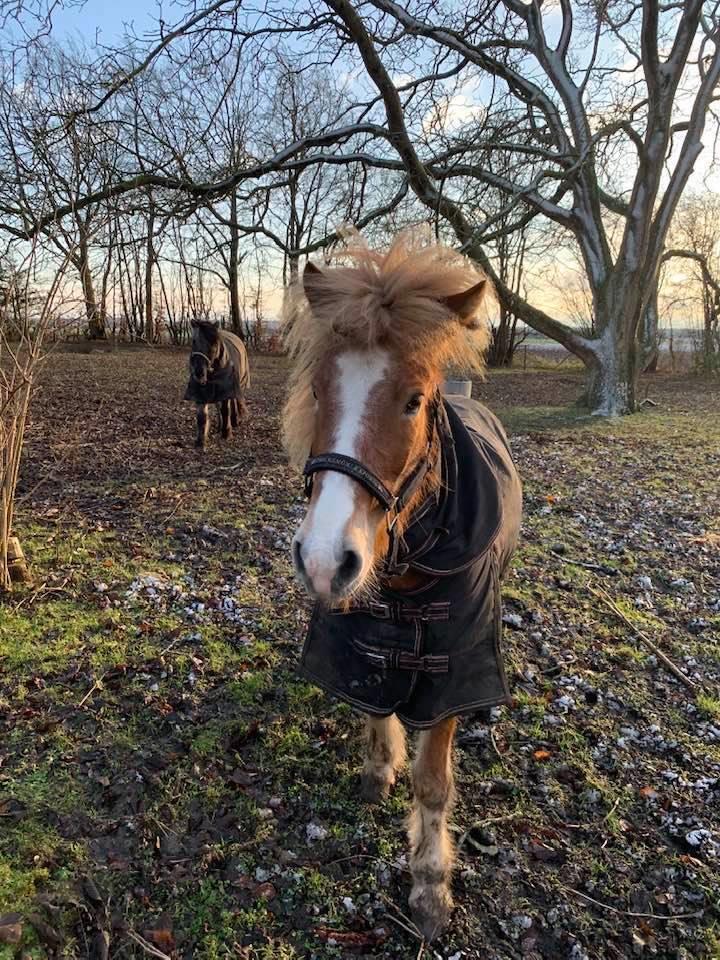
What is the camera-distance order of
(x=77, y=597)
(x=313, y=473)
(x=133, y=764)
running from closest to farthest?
1. (x=313, y=473)
2. (x=133, y=764)
3. (x=77, y=597)

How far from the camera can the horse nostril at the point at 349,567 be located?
169 centimetres

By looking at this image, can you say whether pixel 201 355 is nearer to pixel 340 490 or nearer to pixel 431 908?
pixel 340 490

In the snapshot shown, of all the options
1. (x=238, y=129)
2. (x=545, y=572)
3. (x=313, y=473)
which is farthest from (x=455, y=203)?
(x=313, y=473)

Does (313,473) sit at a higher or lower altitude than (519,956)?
higher

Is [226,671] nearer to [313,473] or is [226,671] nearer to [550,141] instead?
[313,473]

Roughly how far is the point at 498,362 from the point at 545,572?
92.9ft

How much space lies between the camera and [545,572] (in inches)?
210

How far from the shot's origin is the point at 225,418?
396 inches

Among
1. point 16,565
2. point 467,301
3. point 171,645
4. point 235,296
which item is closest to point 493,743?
point 171,645

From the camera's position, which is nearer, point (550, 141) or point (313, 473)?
point (313, 473)

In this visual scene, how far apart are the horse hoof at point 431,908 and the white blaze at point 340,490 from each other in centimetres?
162

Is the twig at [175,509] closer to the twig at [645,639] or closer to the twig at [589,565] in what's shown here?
the twig at [589,565]

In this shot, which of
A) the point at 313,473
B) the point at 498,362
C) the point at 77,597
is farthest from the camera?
the point at 498,362

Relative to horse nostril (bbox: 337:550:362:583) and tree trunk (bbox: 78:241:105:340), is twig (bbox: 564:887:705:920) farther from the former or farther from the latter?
tree trunk (bbox: 78:241:105:340)
